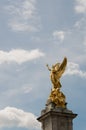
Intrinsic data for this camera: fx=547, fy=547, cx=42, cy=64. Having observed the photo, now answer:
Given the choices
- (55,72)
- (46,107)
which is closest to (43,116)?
(46,107)

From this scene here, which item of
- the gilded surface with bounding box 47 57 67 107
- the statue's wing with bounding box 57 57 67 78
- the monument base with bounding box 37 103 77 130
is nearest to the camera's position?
the monument base with bounding box 37 103 77 130

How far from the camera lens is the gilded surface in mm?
50625

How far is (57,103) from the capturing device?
50.6 meters

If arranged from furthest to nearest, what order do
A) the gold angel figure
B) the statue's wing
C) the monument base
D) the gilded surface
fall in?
1. the statue's wing
2. the gold angel figure
3. the gilded surface
4. the monument base

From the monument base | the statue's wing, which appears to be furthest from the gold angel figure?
the monument base

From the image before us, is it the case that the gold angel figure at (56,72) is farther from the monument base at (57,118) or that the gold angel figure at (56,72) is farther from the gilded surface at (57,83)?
the monument base at (57,118)

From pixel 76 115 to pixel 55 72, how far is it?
4622mm

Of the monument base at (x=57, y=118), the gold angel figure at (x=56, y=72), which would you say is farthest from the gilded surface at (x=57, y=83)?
the monument base at (x=57, y=118)

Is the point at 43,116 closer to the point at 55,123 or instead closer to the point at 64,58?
the point at 55,123

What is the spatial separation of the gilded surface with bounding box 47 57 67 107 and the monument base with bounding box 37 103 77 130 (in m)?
0.66

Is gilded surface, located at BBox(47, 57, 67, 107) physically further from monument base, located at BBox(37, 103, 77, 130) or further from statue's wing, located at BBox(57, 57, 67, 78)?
monument base, located at BBox(37, 103, 77, 130)

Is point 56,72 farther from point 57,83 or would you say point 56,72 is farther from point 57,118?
point 57,118

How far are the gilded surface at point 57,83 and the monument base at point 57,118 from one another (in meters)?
0.66

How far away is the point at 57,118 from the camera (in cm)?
4975
